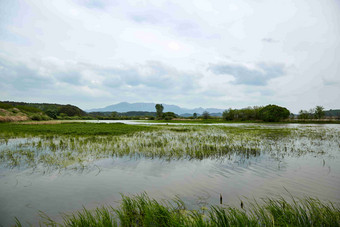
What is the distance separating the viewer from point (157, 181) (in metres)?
7.93

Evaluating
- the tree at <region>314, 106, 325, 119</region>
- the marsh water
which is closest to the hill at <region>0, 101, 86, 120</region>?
the marsh water

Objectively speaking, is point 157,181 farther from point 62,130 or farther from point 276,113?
point 276,113

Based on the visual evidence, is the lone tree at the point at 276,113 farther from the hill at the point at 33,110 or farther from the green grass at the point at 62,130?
the hill at the point at 33,110

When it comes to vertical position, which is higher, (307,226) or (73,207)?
(307,226)

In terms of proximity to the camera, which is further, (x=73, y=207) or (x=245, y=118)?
(x=245, y=118)

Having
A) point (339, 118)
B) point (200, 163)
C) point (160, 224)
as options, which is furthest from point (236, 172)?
point (339, 118)

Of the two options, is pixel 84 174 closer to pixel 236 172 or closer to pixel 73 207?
pixel 73 207

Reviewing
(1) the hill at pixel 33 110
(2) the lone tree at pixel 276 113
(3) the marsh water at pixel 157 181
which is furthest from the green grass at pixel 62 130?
(2) the lone tree at pixel 276 113

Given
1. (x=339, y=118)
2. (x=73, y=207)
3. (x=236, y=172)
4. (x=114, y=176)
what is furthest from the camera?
(x=339, y=118)

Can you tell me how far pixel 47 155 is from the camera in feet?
38.4

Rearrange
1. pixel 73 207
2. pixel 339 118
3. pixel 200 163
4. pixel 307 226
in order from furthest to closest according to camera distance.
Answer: pixel 339 118 < pixel 200 163 < pixel 73 207 < pixel 307 226

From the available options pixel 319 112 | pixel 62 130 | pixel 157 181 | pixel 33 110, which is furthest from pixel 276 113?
pixel 33 110

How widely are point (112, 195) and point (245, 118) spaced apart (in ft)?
325

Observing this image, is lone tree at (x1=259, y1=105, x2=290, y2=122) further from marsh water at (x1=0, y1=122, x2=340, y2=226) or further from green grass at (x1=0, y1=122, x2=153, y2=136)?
marsh water at (x1=0, y1=122, x2=340, y2=226)
